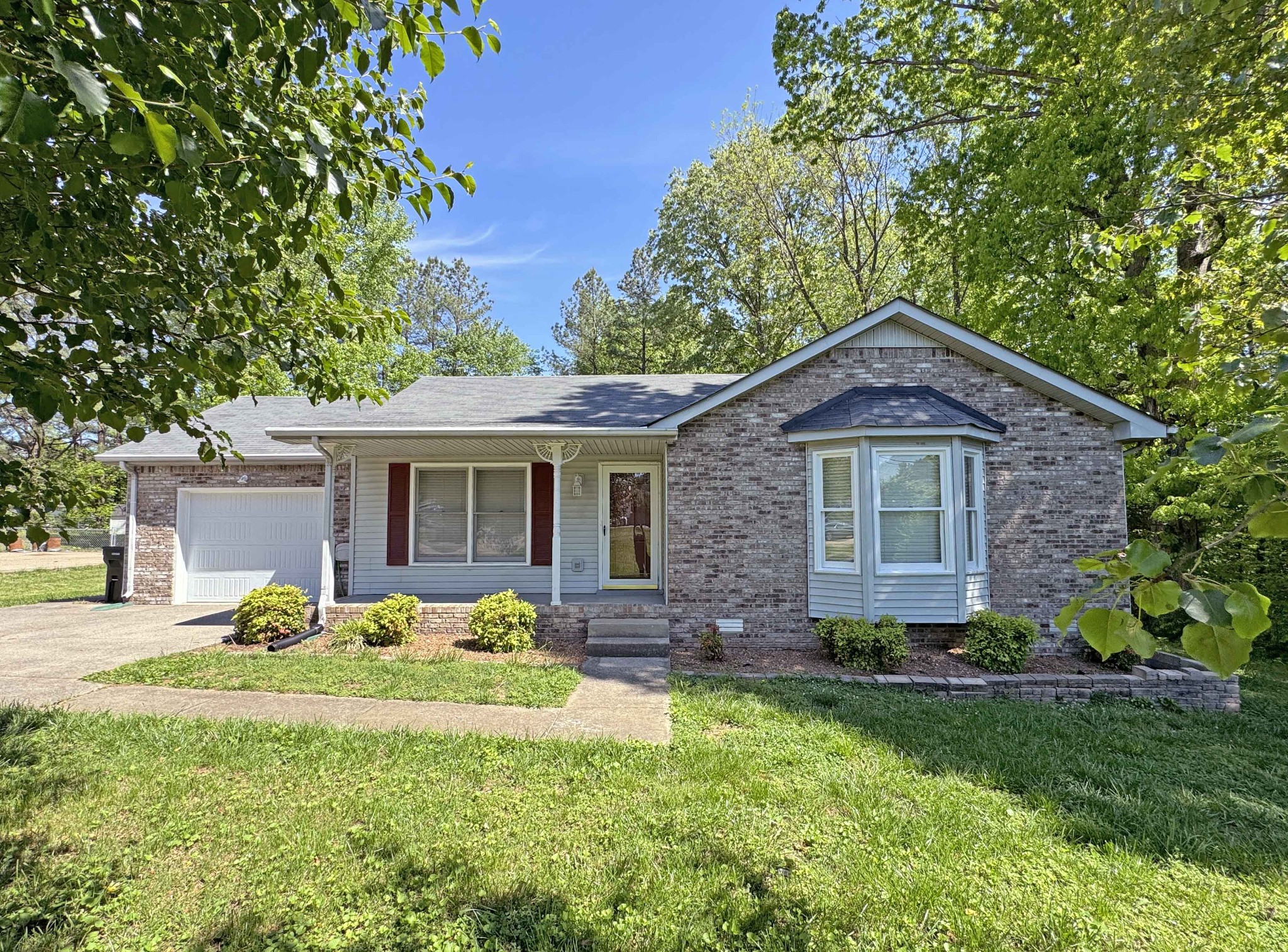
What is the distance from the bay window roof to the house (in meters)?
0.03

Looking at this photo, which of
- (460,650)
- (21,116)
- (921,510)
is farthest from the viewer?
(460,650)

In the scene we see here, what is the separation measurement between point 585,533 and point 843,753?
658 cm

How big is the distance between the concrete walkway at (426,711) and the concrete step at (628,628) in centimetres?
174

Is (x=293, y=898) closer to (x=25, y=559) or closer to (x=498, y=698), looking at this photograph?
(x=498, y=698)

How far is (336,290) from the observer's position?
312 centimetres

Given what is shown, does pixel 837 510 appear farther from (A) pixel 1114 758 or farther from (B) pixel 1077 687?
(A) pixel 1114 758

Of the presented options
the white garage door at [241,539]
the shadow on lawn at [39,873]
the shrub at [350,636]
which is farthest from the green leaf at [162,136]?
the white garage door at [241,539]

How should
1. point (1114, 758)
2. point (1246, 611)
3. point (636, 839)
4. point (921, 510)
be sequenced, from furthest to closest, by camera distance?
point (921, 510), point (1114, 758), point (636, 839), point (1246, 611)

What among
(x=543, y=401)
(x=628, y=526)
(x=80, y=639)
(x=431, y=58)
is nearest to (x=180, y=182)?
(x=431, y=58)

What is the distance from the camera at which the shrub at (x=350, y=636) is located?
27.9 feet

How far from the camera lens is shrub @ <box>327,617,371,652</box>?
851 centimetres

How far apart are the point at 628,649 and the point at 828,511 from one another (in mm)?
3335

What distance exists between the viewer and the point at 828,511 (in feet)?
28.5

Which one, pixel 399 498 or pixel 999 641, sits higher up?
pixel 399 498
